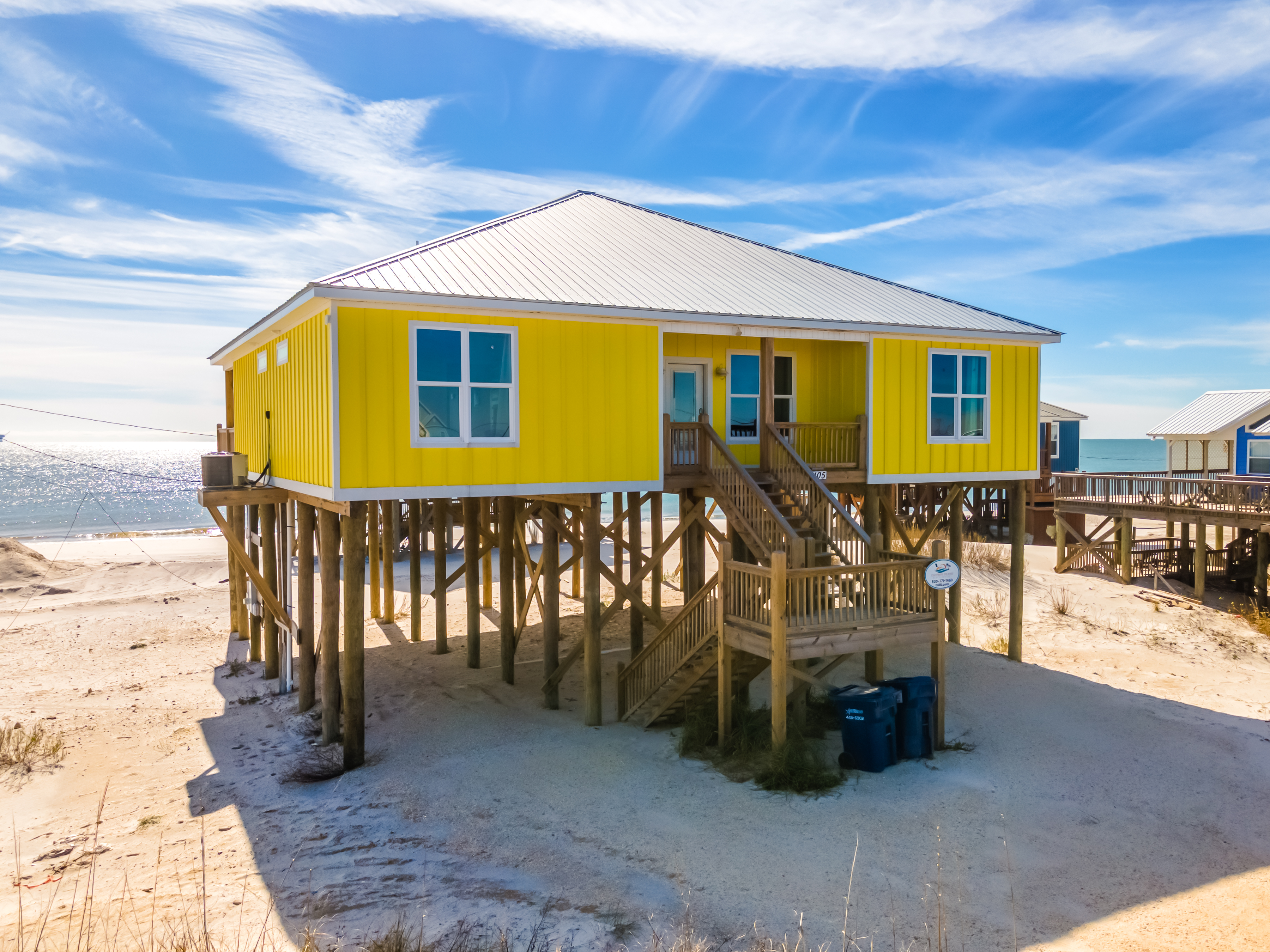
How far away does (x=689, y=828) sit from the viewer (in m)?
10.1

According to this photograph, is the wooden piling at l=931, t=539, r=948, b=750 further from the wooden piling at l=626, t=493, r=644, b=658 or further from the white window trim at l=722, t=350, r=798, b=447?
the wooden piling at l=626, t=493, r=644, b=658

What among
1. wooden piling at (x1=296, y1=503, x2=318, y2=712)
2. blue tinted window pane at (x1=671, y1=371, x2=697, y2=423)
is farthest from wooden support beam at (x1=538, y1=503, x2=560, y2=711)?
wooden piling at (x1=296, y1=503, x2=318, y2=712)

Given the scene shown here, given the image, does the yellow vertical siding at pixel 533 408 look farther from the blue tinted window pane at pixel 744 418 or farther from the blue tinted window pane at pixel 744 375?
the blue tinted window pane at pixel 744 375

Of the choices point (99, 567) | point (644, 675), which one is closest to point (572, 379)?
point (644, 675)

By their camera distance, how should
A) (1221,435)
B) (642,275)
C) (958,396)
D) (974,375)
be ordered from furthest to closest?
(1221,435) < (974,375) < (958,396) < (642,275)

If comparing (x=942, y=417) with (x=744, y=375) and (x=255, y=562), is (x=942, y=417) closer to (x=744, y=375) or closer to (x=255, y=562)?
(x=744, y=375)

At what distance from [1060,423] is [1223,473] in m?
7.88

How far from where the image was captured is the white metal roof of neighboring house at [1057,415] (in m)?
41.6

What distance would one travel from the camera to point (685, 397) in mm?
16094

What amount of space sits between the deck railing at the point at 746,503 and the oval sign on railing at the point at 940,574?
186 cm

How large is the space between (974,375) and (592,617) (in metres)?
8.65

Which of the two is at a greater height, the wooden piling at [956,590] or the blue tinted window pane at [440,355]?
the blue tinted window pane at [440,355]

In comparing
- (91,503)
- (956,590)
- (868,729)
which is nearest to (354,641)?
(868,729)

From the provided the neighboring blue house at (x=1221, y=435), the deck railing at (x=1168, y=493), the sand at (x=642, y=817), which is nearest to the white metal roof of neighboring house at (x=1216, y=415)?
the neighboring blue house at (x=1221, y=435)
